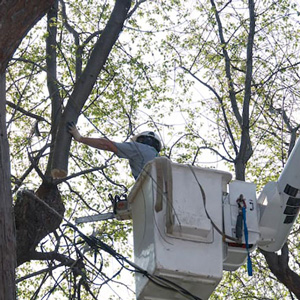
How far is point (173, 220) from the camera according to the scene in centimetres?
708

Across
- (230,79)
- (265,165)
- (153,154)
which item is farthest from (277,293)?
(153,154)

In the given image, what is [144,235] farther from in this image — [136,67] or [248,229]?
[136,67]

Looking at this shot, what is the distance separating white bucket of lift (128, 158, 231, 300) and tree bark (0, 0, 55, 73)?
152 centimetres

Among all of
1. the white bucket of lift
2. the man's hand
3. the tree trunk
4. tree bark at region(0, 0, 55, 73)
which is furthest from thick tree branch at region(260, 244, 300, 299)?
tree bark at region(0, 0, 55, 73)

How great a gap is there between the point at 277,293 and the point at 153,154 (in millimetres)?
5000

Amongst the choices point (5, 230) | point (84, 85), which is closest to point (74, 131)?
point (84, 85)

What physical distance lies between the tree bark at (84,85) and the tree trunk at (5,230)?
130cm

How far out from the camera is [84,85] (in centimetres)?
925

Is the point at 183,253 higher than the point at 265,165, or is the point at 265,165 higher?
the point at 265,165

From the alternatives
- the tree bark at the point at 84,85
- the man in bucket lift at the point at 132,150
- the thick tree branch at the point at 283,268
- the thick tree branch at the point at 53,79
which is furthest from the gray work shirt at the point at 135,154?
the thick tree branch at the point at 283,268

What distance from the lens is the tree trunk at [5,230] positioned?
20.9ft

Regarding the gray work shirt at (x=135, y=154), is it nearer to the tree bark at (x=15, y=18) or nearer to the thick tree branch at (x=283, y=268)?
the thick tree branch at (x=283, y=268)

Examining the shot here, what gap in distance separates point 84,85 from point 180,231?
264cm

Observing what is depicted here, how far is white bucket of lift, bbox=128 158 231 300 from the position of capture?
7.07 m
